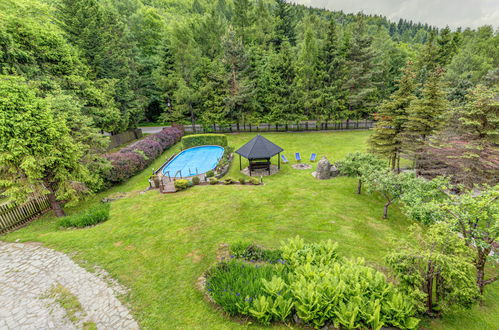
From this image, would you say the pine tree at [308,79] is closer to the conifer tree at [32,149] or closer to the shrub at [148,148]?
the shrub at [148,148]

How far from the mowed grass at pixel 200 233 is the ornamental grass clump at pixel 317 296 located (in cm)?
72

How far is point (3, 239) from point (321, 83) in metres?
35.3

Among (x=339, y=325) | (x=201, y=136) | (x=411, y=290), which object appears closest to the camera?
(x=339, y=325)

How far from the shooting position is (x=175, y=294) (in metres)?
6.85

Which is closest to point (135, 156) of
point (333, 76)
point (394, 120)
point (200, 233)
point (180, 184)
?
point (180, 184)

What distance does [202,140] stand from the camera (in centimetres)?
2914

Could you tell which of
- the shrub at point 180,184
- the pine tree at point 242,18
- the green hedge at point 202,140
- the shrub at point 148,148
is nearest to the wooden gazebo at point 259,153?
the shrub at point 180,184

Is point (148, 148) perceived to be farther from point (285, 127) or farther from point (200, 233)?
point (285, 127)

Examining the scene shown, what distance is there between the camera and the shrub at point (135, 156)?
1835 centimetres

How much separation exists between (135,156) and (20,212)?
9788 mm

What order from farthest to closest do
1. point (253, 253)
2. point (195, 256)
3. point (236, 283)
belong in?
point (195, 256) < point (253, 253) < point (236, 283)

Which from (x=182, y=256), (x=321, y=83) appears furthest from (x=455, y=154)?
(x=321, y=83)

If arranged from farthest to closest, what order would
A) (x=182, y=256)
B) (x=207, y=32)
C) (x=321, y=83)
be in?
(x=207, y=32)
(x=321, y=83)
(x=182, y=256)

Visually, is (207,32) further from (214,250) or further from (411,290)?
(411,290)
